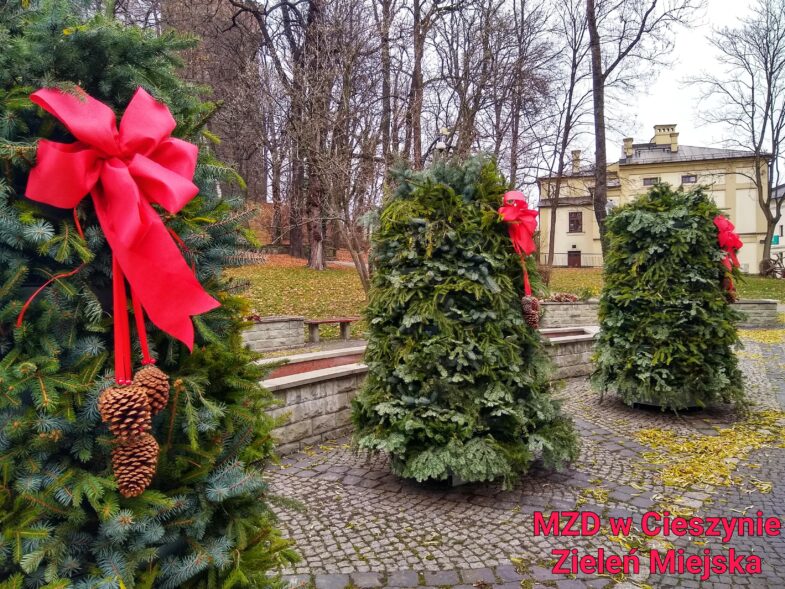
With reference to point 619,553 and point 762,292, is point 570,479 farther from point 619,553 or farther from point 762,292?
point 762,292

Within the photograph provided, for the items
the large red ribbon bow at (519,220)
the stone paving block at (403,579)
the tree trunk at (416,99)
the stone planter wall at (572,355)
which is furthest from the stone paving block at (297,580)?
the tree trunk at (416,99)

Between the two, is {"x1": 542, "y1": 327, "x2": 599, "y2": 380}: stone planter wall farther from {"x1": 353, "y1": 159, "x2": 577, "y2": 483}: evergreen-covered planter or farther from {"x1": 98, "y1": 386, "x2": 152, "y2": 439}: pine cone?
{"x1": 98, "y1": 386, "x2": 152, "y2": 439}: pine cone

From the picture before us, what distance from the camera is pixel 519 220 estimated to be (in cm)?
429

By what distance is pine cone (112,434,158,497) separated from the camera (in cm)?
132

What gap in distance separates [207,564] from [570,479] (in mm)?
3813

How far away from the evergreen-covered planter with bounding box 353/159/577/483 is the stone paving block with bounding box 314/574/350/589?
115 cm

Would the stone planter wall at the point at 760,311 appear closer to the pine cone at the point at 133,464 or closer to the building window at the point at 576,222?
the pine cone at the point at 133,464

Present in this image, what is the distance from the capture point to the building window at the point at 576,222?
4284 cm

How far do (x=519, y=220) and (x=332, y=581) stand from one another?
9.59 ft

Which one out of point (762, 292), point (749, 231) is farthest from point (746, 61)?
point (749, 231)

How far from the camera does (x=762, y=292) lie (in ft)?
73.8

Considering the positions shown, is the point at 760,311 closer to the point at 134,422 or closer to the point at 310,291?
the point at 310,291

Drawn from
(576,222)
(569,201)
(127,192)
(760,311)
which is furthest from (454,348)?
(576,222)

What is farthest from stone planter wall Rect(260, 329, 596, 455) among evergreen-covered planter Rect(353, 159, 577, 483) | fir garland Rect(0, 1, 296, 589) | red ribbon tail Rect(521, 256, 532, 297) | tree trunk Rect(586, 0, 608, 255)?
tree trunk Rect(586, 0, 608, 255)
